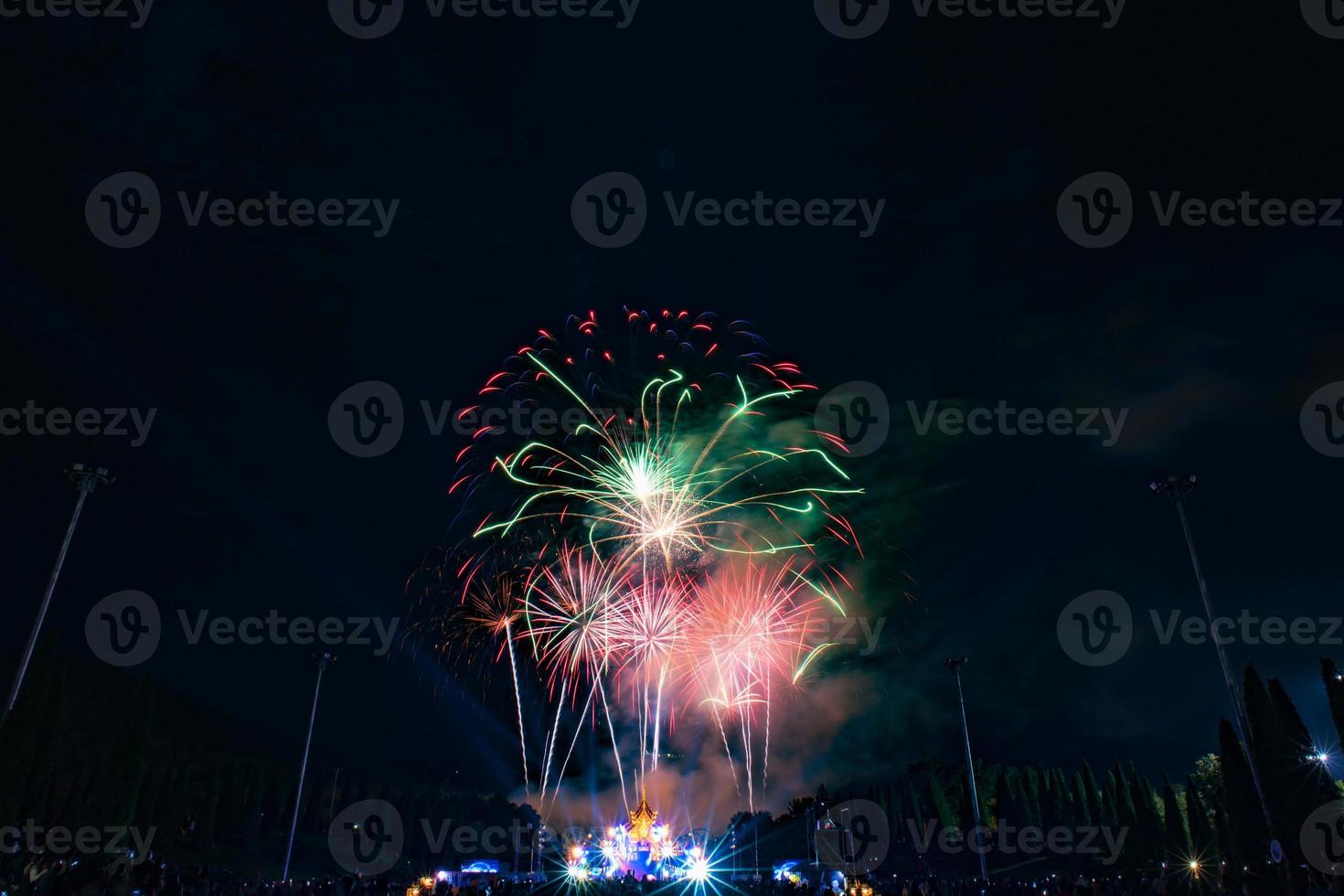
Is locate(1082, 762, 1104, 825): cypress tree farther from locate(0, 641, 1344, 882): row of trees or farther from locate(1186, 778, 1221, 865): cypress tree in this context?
locate(1186, 778, 1221, 865): cypress tree

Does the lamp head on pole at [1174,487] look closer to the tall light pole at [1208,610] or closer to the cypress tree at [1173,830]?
the tall light pole at [1208,610]

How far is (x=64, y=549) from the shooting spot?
24.6 metres

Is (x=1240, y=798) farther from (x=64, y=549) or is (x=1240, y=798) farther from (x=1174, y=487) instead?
(x=64, y=549)

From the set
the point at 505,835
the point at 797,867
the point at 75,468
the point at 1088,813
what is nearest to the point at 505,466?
the point at 75,468

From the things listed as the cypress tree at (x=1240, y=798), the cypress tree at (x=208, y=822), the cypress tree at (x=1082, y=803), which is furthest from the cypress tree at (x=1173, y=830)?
the cypress tree at (x=208, y=822)

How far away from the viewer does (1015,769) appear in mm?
83000

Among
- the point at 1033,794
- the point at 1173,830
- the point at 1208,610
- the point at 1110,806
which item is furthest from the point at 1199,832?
the point at 1208,610

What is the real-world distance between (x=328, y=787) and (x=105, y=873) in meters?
85.7

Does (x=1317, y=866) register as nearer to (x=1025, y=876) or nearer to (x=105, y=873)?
(x=105, y=873)

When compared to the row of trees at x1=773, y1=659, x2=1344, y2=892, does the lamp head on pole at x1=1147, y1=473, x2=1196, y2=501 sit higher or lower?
higher

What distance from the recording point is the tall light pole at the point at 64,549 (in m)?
23.7

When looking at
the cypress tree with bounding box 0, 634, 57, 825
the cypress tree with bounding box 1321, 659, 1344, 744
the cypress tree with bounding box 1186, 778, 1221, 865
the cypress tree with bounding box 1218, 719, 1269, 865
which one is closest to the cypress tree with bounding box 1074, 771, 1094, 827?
the cypress tree with bounding box 1186, 778, 1221, 865

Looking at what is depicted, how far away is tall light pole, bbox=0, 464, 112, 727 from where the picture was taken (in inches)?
933

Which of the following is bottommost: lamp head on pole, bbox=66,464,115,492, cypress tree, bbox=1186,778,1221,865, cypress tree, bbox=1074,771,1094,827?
cypress tree, bbox=1186,778,1221,865
